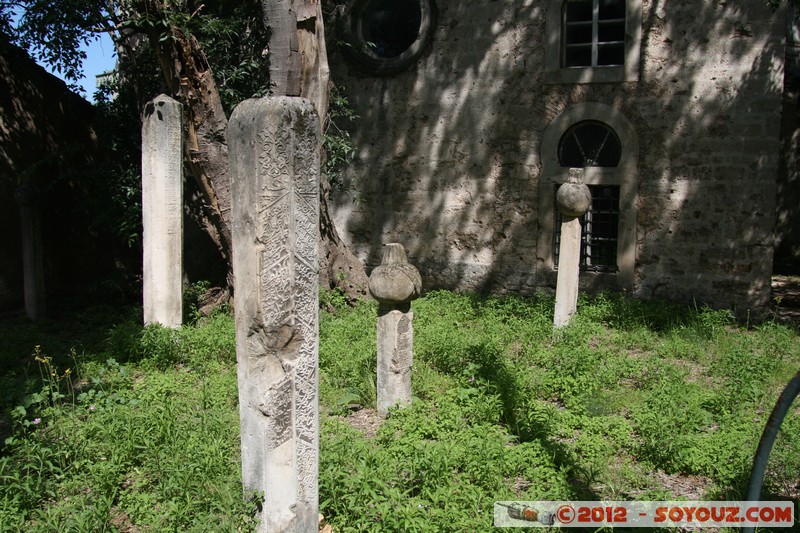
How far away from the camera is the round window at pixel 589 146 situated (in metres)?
9.78

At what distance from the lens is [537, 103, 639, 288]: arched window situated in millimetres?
9609

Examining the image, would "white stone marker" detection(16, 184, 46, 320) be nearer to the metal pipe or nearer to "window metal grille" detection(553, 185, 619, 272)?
"window metal grille" detection(553, 185, 619, 272)

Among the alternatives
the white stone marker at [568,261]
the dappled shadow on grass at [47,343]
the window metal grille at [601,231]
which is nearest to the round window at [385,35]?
the window metal grille at [601,231]

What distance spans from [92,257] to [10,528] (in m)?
7.38

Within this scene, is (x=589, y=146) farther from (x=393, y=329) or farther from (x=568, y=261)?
(x=393, y=329)

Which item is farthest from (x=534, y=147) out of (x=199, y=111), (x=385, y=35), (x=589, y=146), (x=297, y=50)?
(x=199, y=111)

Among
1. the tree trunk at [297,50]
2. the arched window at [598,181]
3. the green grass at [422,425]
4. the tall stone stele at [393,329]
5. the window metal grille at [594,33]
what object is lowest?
the green grass at [422,425]

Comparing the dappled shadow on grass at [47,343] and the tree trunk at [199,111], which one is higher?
the tree trunk at [199,111]

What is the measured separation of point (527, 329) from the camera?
770 centimetres

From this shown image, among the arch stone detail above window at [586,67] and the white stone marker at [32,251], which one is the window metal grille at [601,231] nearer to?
the arch stone detail above window at [586,67]

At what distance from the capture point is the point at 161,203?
6965 millimetres

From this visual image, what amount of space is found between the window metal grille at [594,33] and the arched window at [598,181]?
0.79 metres

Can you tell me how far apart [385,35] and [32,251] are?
636cm

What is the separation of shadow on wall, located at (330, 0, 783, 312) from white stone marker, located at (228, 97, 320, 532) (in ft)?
23.6
